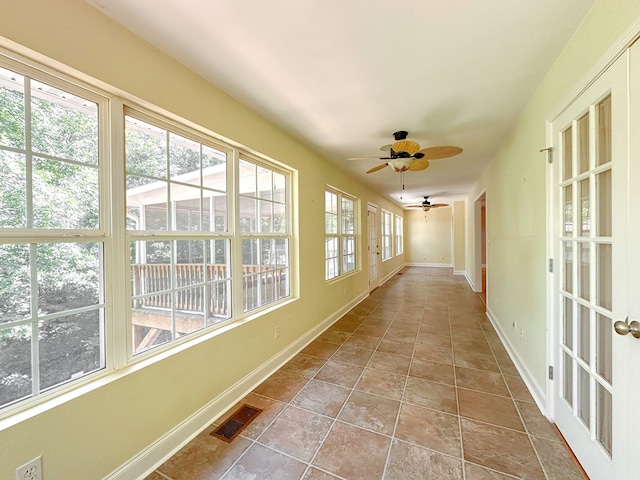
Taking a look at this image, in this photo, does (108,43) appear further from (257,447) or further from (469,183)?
(469,183)

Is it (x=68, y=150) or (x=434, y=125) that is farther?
(x=434, y=125)

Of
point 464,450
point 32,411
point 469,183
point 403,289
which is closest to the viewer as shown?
point 32,411

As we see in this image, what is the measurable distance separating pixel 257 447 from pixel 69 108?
2.16 metres

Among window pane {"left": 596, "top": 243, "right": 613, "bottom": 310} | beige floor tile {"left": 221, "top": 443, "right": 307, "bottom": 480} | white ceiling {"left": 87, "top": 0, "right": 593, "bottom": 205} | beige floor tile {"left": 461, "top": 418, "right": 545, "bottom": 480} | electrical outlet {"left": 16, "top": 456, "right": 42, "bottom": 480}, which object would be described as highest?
white ceiling {"left": 87, "top": 0, "right": 593, "bottom": 205}

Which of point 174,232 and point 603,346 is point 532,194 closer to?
point 603,346

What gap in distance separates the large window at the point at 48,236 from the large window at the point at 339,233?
9.37 ft

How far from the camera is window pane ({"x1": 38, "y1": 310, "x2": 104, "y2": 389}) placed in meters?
1.17

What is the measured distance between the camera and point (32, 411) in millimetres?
1079

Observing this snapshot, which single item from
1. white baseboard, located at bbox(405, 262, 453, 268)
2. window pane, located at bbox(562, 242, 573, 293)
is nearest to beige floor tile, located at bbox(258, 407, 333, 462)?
window pane, located at bbox(562, 242, 573, 293)

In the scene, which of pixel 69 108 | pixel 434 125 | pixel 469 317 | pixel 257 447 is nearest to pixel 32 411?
pixel 257 447

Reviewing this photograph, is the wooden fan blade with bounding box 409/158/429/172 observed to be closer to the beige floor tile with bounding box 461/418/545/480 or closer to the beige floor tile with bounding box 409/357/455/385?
the beige floor tile with bounding box 409/357/455/385

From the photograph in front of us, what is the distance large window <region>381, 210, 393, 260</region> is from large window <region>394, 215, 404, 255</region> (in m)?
0.89

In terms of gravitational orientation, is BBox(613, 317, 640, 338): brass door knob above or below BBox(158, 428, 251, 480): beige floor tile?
above

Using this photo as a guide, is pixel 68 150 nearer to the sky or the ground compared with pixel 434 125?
nearer to the ground
